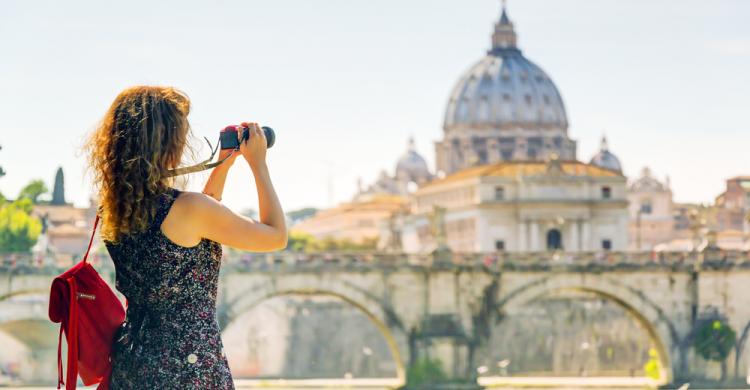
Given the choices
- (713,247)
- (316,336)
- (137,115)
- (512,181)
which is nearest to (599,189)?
(512,181)

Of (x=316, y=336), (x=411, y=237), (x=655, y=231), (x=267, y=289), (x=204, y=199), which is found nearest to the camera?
(x=204, y=199)

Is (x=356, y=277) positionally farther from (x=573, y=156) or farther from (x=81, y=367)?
(x=573, y=156)

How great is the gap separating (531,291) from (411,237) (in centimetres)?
6403

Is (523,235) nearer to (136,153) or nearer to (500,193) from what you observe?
(500,193)

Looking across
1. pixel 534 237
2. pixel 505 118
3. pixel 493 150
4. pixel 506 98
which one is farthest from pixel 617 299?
pixel 506 98

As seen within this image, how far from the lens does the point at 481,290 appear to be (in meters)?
59.3

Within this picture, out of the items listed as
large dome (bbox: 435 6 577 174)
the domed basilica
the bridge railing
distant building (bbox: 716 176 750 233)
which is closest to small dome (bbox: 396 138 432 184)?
the domed basilica

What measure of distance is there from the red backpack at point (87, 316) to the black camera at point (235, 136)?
537 mm

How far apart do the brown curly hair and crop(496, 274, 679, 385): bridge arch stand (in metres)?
53.9

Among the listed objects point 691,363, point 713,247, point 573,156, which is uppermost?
point 573,156

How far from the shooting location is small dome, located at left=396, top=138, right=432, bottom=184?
173 m

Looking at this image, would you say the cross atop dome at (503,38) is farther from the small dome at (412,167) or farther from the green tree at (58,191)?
the green tree at (58,191)

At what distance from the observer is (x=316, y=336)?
84.0 meters

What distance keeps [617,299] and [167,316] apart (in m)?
55.2
